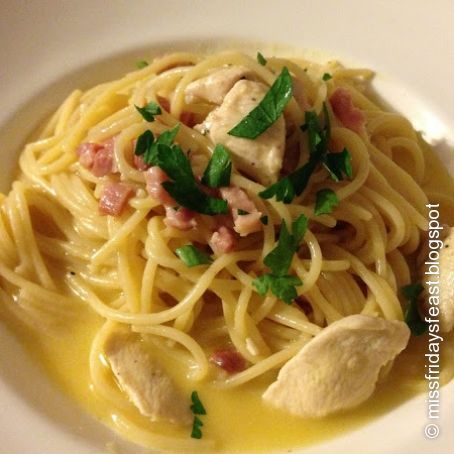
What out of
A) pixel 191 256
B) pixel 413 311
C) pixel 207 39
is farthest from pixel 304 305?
pixel 207 39

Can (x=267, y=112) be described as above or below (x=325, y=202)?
above

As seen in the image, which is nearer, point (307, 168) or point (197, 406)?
point (197, 406)

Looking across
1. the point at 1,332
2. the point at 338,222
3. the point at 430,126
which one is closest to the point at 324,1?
the point at 430,126

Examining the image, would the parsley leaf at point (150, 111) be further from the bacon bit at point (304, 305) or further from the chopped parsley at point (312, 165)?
the bacon bit at point (304, 305)

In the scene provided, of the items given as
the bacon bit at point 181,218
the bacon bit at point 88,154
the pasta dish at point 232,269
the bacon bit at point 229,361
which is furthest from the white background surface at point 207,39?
the bacon bit at point 229,361

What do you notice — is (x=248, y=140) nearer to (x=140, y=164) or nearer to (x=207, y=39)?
(x=140, y=164)

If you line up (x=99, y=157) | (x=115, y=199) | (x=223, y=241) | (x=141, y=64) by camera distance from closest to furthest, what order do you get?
(x=223, y=241), (x=115, y=199), (x=99, y=157), (x=141, y=64)

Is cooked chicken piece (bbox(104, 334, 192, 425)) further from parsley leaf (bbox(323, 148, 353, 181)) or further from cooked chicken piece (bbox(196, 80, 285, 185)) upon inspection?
parsley leaf (bbox(323, 148, 353, 181))

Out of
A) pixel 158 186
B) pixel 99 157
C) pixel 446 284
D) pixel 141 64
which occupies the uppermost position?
pixel 141 64
